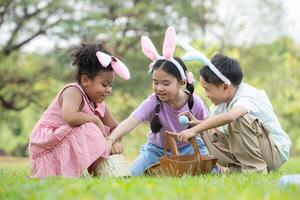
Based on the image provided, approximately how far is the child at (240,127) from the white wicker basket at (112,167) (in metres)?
0.49

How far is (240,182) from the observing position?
3.11 m

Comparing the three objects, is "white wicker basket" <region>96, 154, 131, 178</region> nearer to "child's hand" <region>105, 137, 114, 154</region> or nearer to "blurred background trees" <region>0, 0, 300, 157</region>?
"child's hand" <region>105, 137, 114, 154</region>

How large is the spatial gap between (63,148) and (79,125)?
0.66ft

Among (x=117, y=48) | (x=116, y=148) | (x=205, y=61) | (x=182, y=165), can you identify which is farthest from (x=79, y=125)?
(x=117, y=48)

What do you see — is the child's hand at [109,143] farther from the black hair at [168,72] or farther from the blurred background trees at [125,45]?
the blurred background trees at [125,45]

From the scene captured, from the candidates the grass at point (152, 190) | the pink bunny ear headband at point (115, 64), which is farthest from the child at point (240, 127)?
the grass at point (152, 190)

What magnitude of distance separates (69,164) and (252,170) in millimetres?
1340

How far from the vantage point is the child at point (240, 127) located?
13.3 ft

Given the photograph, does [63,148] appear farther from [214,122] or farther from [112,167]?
[214,122]

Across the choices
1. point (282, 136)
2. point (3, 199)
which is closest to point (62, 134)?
point (3, 199)

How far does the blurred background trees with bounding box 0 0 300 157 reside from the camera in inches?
512

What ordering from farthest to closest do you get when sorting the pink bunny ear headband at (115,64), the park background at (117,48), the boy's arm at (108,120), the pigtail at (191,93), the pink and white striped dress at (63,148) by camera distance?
the park background at (117,48) → the pigtail at (191,93) → the boy's arm at (108,120) → the pink bunny ear headband at (115,64) → the pink and white striped dress at (63,148)

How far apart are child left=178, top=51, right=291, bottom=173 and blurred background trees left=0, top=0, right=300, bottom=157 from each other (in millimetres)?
8360

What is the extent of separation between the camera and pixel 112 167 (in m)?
3.94
